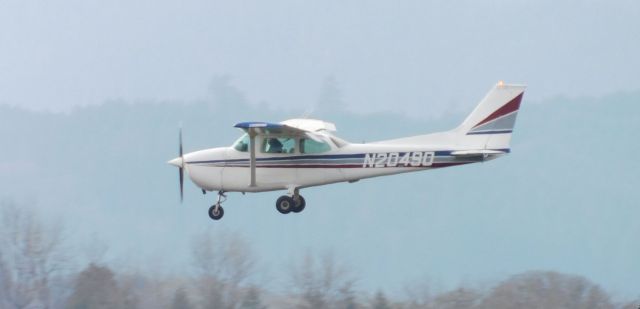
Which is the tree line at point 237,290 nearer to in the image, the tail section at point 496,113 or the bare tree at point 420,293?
the bare tree at point 420,293

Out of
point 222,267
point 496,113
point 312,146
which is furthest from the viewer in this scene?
point 222,267

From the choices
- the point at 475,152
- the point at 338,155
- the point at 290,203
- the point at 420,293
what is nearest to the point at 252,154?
the point at 290,203

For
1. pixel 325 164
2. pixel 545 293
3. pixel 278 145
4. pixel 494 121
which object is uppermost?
pixel 494 121

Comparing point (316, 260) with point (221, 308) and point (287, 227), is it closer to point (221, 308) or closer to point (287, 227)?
point (221, 308)

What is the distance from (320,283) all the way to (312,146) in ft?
67.7

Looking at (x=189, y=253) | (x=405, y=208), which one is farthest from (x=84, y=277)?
(x=405, y=208)

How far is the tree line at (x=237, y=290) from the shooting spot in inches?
2084

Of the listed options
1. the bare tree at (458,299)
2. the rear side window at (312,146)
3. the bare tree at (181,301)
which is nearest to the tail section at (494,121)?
the rear side window at (312,146)

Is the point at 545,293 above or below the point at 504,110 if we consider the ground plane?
below

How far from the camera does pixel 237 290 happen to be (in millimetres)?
54312

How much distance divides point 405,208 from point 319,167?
74.2 m

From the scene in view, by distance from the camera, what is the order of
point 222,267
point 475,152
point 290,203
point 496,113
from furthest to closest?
1. point 222,267
2. point 290,203
3. point 496,113
4. point 475,152

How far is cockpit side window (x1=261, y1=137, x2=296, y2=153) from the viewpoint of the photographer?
34.9 meters

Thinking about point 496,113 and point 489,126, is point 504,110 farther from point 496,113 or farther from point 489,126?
point 489,126
